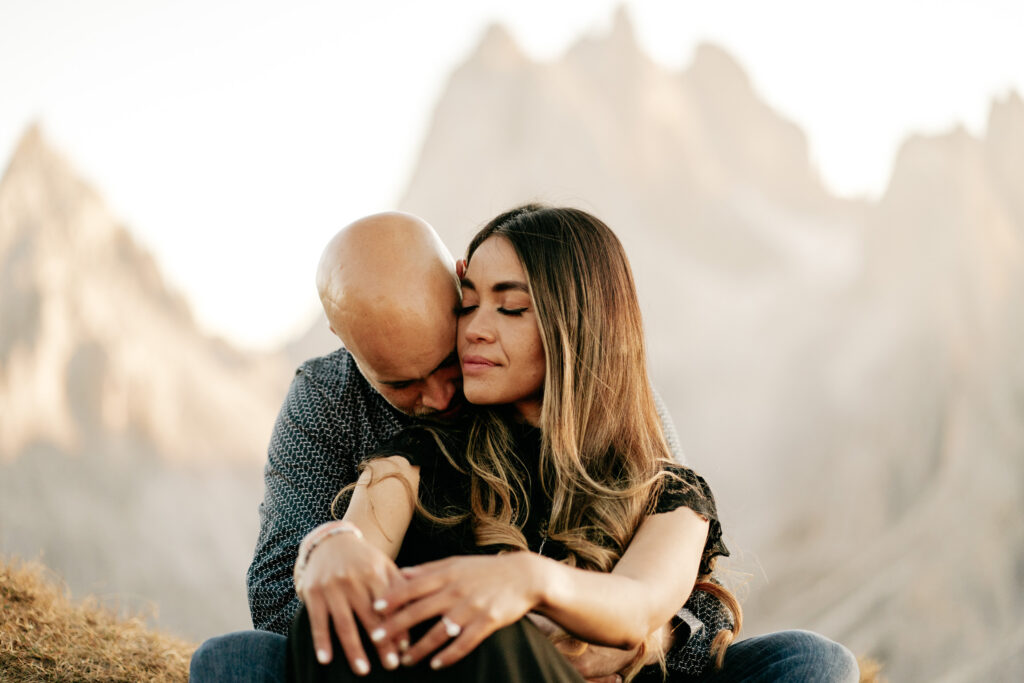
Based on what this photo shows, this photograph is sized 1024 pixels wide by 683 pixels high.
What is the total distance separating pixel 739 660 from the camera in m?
2.35

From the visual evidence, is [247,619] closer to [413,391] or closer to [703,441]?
[703,441]

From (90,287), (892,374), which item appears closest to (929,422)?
(892,374)

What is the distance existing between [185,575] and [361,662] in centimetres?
1580

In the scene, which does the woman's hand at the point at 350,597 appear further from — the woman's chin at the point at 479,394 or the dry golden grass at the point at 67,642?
the dry golden grass at the point at 67,642

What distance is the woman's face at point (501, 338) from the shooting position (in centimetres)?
231

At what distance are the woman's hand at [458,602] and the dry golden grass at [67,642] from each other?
168 cm

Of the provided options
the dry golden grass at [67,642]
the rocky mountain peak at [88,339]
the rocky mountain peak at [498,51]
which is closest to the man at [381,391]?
the dry golden grass at [67,642]

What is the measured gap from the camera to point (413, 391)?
8.07 ft

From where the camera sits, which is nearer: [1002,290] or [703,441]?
[1002,290]

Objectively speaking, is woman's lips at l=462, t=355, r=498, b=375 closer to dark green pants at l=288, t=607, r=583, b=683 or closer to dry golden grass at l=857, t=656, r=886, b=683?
dark green pants at l=288, t=607, r=583, b=683

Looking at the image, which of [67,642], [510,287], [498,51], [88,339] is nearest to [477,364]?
[510,287]

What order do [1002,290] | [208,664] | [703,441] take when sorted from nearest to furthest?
[208,664] < [1002,290] < [703,441]

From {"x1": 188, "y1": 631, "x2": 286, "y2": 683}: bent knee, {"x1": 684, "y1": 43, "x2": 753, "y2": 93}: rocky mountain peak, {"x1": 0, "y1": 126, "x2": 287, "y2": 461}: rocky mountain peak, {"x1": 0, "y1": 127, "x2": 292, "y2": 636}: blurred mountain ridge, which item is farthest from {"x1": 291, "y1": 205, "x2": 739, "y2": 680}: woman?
{"x1": 684, "y1": 43, "x2": 753, "y2": 93}: rocky mountain peak

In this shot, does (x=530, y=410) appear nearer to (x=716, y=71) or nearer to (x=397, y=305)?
(x=397, y=305)
